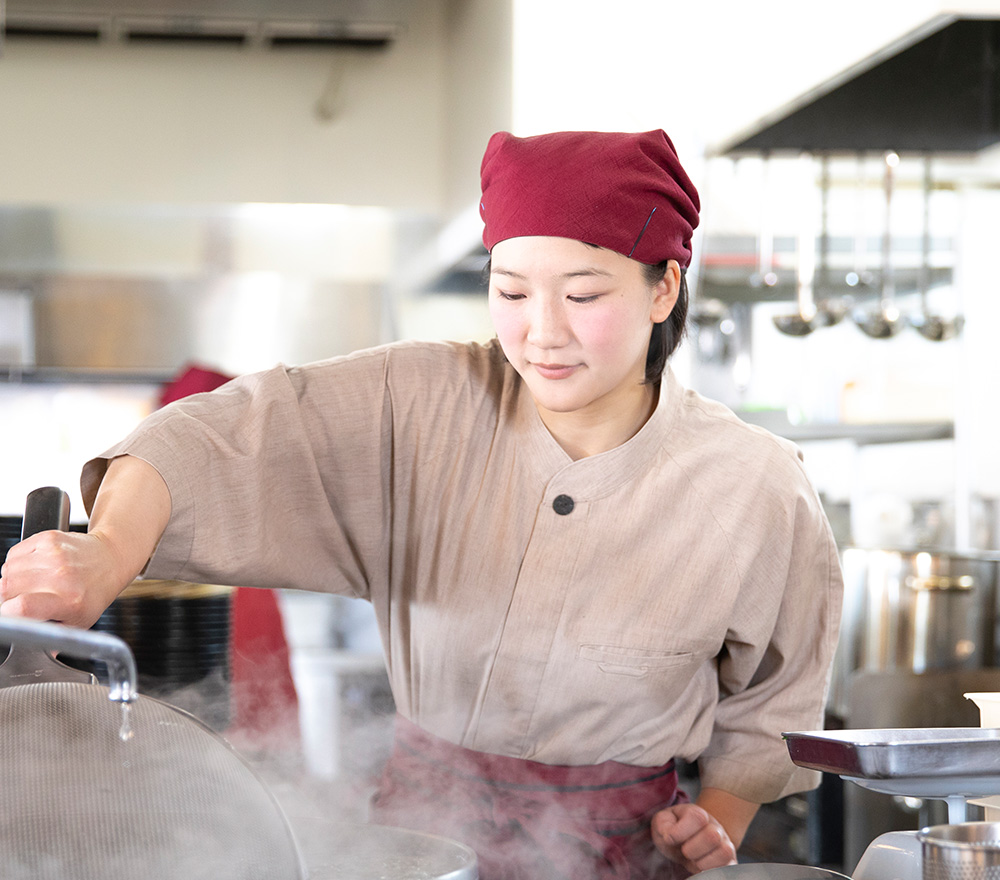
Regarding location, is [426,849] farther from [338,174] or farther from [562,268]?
[338,174]

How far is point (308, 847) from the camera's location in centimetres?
96

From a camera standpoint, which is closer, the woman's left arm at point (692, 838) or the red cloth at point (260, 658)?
the woman's left arm at point (692, 838)

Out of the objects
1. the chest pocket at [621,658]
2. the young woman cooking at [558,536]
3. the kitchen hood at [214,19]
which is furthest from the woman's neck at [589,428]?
the kitchen hood at [214,19]

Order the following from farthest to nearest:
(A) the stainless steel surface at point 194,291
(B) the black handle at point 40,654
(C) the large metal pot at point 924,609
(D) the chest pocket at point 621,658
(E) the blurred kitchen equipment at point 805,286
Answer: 1. (A) the stainless steel surface at point 194,291
2. (E) the blurred kitchen equipment at point 805,286
3. (C) the large metal pot at point 924,609
4. (D) the chest pocket at point 621,658
5. (B) the black handle at point 40,654

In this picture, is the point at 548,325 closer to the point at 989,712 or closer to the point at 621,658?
the point at 621,658

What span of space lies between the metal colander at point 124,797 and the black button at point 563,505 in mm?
569

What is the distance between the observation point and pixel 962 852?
0.65m

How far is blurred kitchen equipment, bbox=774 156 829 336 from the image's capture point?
2.92 meters

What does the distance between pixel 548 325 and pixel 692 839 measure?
0.58 metres

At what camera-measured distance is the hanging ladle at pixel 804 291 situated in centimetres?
292

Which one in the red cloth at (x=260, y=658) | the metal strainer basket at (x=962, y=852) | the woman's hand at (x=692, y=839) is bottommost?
the red cloth at (x=260, y=658)

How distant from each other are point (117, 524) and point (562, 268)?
503 millimetres

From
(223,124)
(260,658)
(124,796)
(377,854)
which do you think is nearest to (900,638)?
(260,658)

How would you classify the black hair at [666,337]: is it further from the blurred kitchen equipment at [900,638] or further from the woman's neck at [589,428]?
the blurred kitchen equipment at [900,638]
